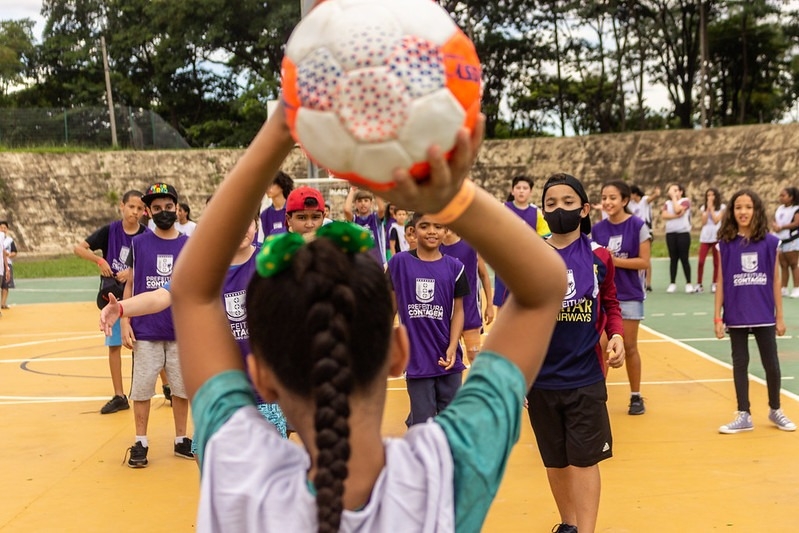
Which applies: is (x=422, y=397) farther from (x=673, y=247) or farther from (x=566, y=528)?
(x=673, y=247)

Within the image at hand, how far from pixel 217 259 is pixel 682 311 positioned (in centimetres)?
1292

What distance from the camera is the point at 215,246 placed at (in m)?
1.71

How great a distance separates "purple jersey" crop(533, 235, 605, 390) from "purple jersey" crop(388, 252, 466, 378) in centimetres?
118

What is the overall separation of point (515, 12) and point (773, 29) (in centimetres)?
1190

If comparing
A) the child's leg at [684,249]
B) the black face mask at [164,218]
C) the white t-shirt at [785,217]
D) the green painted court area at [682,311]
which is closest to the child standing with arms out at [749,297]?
the green painted court area at [682,311]

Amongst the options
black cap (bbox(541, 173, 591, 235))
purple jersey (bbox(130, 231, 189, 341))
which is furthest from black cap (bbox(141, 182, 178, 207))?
black cap (bbox(541, 173, 591, 235))

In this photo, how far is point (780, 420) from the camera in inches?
273

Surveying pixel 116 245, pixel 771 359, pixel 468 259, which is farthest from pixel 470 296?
pixel 116 245

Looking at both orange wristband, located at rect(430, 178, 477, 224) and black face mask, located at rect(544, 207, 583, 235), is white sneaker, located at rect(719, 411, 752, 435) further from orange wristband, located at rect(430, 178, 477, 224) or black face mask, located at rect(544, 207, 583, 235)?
orange wristband, located at rect(430, 178, 477, 224)

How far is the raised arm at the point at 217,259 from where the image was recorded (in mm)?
1644

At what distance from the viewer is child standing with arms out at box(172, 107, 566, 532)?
1.48m

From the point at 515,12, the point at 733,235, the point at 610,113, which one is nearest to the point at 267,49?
the point at 515,12

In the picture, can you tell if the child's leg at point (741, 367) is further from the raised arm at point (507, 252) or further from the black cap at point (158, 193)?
the raised arm at point (507, 252)

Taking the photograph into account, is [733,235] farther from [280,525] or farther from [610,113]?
[610,113]
